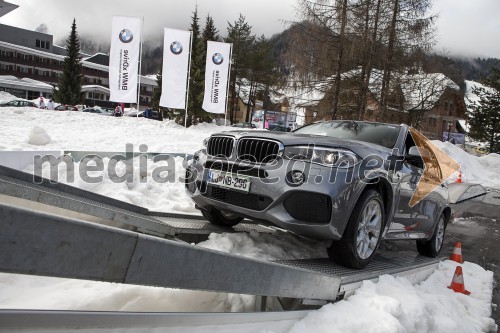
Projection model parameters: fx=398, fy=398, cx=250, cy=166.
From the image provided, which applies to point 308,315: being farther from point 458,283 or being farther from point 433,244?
point 433,244

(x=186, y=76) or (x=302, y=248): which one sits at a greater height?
(x=186, y=76)

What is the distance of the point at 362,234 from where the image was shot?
372 centimetres

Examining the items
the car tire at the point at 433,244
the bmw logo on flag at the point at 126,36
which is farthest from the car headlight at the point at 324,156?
the bmw logo on flag at the point at 126,36

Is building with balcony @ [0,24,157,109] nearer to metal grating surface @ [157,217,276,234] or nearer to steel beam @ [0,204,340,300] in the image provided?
metal grating surface @ [157,217,276,234]

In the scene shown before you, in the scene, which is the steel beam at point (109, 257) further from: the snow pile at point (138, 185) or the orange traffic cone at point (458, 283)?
the snow pile at point (138, 185)

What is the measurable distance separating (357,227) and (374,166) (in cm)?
61

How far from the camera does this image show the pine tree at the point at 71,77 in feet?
170

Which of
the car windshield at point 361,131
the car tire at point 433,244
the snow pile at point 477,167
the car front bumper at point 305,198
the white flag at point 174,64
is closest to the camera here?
the car front bumper at point 305,198

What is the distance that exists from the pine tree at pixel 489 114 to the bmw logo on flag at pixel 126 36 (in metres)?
32.6

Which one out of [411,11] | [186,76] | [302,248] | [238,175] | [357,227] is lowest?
[302,248]

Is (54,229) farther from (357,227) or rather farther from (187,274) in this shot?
(357,227)

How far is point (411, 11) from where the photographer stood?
18.2 m

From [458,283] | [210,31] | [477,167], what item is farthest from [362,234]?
[210,31]

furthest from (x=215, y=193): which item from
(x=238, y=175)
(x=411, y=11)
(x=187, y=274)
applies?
(x=411, y=11)
